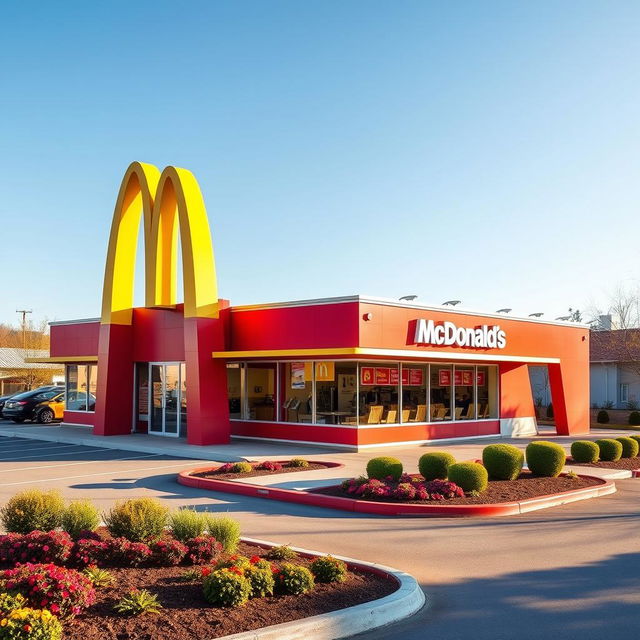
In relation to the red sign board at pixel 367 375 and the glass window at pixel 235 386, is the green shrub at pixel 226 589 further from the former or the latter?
the glass window at pixel 235 386

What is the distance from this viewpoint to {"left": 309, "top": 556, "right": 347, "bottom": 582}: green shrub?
7.48 metres

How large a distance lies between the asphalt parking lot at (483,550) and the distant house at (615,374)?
111ft

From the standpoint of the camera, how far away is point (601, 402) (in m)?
49.8

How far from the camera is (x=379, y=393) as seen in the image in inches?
904

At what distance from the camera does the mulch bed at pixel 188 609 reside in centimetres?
595

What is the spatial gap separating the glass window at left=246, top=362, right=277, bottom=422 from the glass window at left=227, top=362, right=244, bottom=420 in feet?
0.96

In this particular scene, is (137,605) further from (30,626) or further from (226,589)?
(30,626)

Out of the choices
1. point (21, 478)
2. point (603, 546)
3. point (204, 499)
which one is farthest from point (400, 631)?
point (21, 478)

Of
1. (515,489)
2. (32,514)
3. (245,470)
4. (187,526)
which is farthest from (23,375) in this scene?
(187,526)

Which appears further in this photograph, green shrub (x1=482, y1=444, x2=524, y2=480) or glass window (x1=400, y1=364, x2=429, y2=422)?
glass window (x1=400, y1=364, x2=429, y2=422)

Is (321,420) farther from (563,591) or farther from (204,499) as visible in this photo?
(563,591)

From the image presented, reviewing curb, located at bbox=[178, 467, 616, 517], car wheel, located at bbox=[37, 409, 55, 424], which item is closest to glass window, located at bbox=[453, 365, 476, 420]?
curb, located at bbox=[178, 467, 616, 517]

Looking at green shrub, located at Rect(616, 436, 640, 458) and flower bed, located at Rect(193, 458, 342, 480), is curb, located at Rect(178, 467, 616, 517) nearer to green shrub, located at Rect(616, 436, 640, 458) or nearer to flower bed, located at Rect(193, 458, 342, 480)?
flower bed, located at Rect(193, 458, 342, 480)

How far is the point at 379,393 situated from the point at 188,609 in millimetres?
16717
